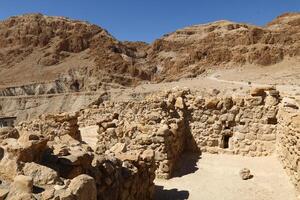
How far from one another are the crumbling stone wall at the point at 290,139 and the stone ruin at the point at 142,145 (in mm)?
21

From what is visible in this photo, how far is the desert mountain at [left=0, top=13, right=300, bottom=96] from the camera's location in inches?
2481

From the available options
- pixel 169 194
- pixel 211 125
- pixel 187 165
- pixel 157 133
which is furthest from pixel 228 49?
pixel 169 194

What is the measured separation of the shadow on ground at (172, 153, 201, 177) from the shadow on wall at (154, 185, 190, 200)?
3.18ft

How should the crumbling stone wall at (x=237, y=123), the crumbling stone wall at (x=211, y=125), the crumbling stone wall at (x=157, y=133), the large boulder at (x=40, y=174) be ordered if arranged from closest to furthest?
the large boulder at (x=40, y=174), the crumbling stone wall at (x=157, y=133), the crumbling stone wall at (x=211, y=125), the crumbling stone wall at (x=237, y=123)

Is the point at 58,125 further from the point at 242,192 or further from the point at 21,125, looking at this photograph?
the point at 242,192

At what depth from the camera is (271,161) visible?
9.91m

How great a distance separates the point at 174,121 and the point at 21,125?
7764 millimetres

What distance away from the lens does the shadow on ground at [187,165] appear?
944 cm

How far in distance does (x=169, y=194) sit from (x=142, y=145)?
1581mm

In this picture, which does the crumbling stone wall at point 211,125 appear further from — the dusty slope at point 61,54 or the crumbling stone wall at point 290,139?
the dusty slope at point 61,54

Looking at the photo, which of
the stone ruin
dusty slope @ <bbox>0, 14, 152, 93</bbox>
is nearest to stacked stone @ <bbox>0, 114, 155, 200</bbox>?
the stone ruin

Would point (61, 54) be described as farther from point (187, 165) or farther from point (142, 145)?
point (142, 145)

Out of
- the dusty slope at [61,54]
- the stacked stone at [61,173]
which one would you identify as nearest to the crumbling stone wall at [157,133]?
the stacked stone at [61,173]

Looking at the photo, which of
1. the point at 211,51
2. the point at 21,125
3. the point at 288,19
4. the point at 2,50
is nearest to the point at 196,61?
the point at 211,51
